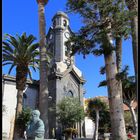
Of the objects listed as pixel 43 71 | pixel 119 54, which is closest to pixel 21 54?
pixel 43 71

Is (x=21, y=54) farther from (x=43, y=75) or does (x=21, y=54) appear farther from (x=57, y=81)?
(x=57, y=81)

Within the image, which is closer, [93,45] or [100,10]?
[100,10]

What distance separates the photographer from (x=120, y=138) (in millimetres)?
14352

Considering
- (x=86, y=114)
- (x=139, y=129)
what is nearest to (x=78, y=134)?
(x=86, y=114)

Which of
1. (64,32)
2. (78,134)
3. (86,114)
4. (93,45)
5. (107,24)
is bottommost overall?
(78,134)

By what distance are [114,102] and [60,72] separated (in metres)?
32.6

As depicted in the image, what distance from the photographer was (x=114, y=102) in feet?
48.6

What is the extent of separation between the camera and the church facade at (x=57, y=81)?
142 feet

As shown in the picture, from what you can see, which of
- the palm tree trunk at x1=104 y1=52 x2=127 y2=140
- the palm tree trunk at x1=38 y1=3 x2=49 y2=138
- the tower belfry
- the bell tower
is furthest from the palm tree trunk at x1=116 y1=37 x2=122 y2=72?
the bell tower

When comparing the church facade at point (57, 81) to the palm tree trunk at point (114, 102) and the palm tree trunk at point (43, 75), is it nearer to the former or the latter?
the palm tree trunk at point (43, 75)

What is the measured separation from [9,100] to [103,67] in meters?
28.9

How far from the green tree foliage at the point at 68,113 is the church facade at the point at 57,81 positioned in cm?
133

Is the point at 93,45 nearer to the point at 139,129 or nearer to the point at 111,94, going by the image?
the point at 111,94

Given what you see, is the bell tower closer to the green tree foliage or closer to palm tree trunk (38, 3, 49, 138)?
the green tree foliage
